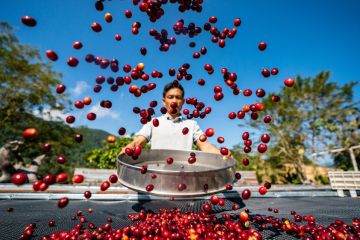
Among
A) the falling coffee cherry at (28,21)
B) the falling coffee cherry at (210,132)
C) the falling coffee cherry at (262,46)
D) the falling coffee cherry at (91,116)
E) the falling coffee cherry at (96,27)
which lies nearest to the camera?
the falling coffee cherry at (28,21)

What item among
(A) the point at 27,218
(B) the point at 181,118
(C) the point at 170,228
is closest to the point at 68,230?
(A) the point at 27,218

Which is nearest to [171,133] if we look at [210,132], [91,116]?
[210,132]

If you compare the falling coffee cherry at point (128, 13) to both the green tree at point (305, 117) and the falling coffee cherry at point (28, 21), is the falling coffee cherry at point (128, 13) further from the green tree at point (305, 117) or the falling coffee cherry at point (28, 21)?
the green tree at point (305, 117)

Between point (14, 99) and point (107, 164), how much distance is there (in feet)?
47.1

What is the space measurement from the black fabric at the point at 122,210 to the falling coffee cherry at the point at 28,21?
1791 mm

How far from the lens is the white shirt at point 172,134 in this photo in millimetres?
4168

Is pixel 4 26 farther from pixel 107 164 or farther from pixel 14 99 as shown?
pixel 107 164

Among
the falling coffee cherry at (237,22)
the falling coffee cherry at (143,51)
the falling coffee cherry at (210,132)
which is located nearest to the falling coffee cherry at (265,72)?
the falling coffee cherry at (237,22)

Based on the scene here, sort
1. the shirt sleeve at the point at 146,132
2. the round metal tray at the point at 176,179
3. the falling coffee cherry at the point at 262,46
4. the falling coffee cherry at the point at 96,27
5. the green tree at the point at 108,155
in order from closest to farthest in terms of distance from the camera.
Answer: the round metal tray at the point at 176,179, the falling coffee cherry at the point at 96,27, the falling coffee cherry at the point at 262,46, the shirt sleeve at the point at 146,132, the green tree at the point at 108,155

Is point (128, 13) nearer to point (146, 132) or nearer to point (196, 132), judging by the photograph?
point (146, 132)

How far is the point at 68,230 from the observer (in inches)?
94.1

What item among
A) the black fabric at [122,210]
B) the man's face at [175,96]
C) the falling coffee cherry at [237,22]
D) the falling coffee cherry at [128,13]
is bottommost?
the black fabric at [122,210]

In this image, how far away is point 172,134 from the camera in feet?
13.7

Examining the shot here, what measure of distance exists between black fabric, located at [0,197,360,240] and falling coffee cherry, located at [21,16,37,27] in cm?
179
